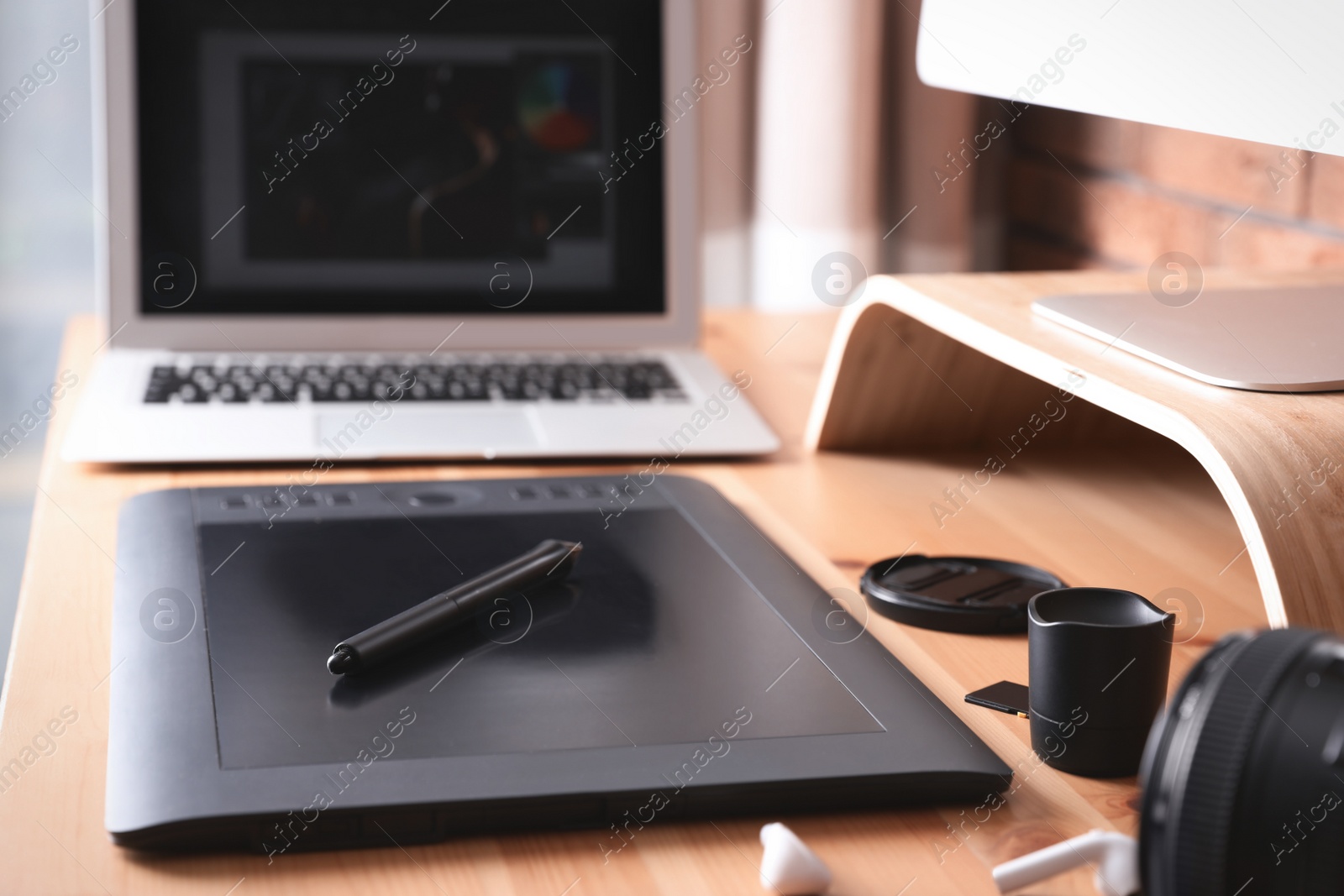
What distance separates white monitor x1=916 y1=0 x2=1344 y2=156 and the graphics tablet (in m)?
0.27

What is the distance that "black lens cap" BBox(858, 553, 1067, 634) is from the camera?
67 cm

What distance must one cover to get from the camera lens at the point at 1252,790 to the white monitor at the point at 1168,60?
0.21 m

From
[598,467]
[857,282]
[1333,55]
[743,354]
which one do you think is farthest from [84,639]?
[857,282]

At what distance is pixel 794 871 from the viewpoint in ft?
1.46

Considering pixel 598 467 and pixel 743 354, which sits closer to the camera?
pixel 598 467

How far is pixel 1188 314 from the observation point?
27.9 inches

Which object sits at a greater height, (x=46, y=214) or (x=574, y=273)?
(x=46, y=214)

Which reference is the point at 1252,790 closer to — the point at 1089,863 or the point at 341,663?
the point at 1089,863

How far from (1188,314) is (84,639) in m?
0.59

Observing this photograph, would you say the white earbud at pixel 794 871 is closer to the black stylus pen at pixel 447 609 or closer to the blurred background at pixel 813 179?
the black stylus pen at pixel 447 609

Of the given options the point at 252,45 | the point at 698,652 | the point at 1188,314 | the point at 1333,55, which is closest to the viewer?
the point at 1333,55

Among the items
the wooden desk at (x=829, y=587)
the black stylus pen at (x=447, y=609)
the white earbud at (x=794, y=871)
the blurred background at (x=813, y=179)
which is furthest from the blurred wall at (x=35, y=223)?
the white earbud at (x=794, y=871)

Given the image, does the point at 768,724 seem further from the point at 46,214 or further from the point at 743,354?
the point at 46,214

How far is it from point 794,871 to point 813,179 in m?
1.43
